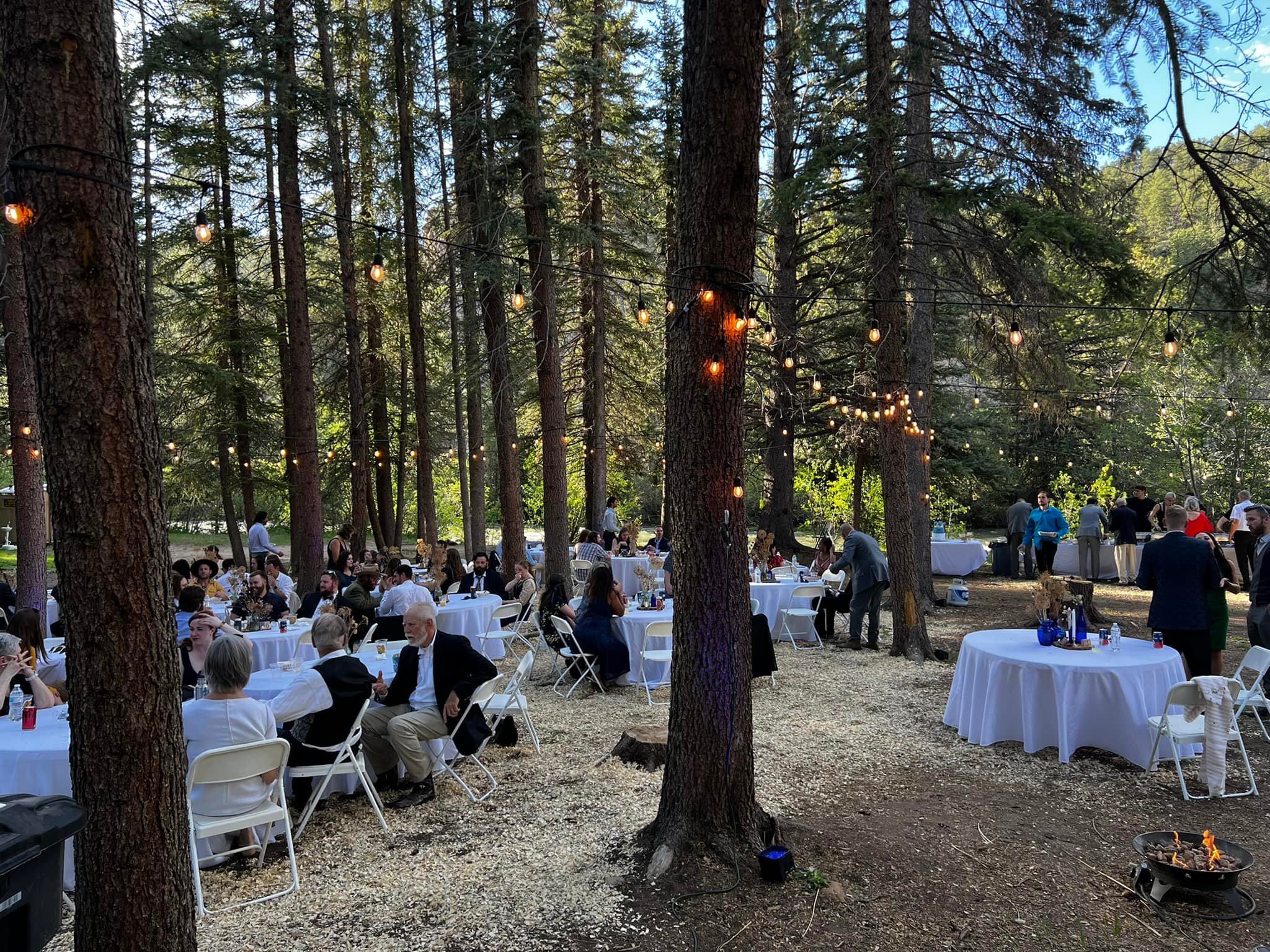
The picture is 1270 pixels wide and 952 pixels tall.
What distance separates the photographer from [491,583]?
12.1 metres

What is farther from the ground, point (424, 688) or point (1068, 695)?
point (424, 688)

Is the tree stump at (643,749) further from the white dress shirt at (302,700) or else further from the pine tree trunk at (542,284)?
the pine tree trunk at (542,284)

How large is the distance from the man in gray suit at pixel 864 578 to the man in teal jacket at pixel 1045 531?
702 cm

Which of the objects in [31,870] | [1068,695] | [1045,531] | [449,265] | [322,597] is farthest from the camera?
[449,265]

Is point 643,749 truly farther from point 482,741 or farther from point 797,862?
point 797,862

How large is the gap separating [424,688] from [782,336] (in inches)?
450

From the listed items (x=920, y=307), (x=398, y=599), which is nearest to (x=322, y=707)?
(x=398, y=599)

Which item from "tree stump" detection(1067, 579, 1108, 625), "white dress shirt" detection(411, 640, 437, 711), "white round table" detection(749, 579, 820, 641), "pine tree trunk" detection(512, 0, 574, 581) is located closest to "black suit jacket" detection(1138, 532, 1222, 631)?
"tree stump" detection(1067, 579, 1108, 625)

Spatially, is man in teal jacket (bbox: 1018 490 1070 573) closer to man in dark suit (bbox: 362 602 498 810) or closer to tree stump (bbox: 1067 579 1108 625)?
tree stump (bbox: 1067 579 1108 625)

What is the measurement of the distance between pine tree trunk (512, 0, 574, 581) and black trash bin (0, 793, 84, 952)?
10382 mm

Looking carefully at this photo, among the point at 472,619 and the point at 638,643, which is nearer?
the point at 638,643

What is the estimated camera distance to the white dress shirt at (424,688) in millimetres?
5930

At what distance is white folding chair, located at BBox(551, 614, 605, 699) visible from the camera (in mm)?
8641

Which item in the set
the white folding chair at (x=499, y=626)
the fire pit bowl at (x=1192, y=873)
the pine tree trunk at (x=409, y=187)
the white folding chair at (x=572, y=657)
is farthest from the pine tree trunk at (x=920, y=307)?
the pine tree trunk at (x=409, y=187)
